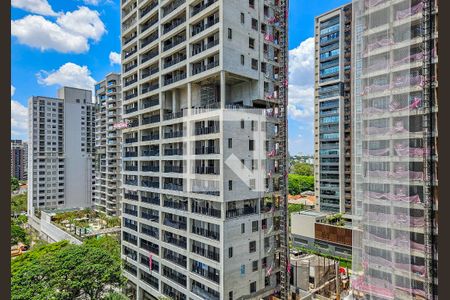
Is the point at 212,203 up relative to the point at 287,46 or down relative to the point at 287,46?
down

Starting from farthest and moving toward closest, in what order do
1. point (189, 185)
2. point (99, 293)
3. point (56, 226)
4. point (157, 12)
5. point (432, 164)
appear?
1. point (56, 226)
2. point (157, 12)
3. point (99, 293)
4. point (189, 185)
5. point (432, 164)

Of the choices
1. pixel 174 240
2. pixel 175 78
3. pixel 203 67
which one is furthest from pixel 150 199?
pixel 203 67

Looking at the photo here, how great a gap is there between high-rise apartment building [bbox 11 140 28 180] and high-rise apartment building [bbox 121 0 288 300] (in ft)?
282

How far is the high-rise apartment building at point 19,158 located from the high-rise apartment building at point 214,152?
86044 mm

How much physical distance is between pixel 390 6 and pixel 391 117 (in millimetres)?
5496

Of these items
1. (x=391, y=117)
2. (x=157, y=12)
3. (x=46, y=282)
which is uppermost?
(x=157, y=12)

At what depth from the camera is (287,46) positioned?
71.6 ft

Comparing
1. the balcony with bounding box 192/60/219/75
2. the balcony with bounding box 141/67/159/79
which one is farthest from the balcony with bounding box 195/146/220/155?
the balcony with bounding box 141/67/159/79

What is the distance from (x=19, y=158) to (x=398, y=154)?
109 meters

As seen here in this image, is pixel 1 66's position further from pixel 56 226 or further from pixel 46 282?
pixel 56 226

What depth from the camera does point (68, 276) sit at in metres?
20.1

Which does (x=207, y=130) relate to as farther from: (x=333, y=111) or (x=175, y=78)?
(x=333, y=111)

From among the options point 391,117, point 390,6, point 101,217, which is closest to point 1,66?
point 391,117

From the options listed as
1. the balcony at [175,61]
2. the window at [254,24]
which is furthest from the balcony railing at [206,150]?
the window at [254,24]
